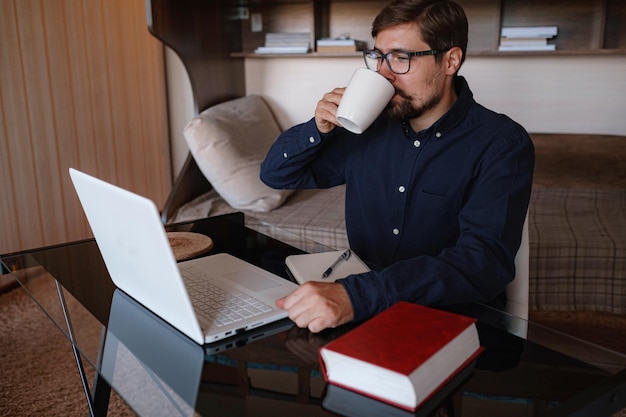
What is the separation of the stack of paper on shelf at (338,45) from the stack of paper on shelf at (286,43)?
6 centimetres

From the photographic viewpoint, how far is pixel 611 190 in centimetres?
233

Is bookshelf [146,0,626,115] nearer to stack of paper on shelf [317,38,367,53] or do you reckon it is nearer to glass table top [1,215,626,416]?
stack of paper on shelf [317,38,367,53]

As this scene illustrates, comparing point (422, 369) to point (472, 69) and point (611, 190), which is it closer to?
point (611, 190)

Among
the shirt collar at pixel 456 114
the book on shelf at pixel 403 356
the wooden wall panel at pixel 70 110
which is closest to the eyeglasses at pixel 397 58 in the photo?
the shirt collar at pixel 456 114

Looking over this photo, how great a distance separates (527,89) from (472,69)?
236 millimetres

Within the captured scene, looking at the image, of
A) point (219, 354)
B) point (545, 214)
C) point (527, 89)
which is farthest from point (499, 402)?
point (527, 89)

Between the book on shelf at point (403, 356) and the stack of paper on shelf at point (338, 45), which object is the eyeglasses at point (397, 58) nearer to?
the book on shelf at point (403, 356)

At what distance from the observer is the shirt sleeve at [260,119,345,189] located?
135 centimetres

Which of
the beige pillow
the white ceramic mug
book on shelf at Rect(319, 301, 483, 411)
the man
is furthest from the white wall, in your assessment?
book on shelf at Rect(319, 301, 483, 411)

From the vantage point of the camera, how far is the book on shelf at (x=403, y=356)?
65 cm

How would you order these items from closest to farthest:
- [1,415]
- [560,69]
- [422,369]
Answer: [422,369], [1,415], [560,69]

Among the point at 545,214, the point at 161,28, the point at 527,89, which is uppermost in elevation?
the point at 161,28

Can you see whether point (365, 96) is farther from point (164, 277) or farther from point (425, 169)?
point (164, 277)


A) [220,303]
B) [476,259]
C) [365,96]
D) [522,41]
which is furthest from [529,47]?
[220,303]
